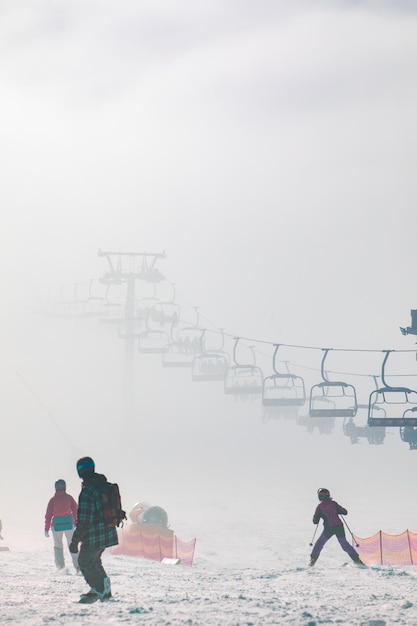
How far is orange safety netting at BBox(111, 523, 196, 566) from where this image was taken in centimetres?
1983

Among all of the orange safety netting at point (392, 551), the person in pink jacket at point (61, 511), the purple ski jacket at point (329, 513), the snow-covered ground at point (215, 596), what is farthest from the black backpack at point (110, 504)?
the orange safety netting at point (392, 551)

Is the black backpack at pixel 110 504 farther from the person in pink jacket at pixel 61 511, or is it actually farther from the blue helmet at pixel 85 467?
the person in pink jacket at pixel 61 511

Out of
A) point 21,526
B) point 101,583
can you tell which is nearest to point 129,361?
point 21,526

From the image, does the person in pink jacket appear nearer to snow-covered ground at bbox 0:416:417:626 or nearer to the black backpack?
snow-covered ground at bbox 0:416:417:626

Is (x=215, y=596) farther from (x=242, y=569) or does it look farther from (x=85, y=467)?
(x=242, y=569)

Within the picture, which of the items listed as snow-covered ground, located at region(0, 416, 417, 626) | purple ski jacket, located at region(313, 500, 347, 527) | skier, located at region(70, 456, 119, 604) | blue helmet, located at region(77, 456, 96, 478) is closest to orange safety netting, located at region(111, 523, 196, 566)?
snow-covered ground, located at region(0, 416, 417, 626)

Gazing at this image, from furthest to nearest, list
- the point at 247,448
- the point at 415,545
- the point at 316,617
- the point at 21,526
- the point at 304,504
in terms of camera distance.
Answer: the point at 247,448
the point at 304,504
the point at 21,526
the point at 415,545
the point at 316,617

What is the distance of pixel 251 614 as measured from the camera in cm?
844

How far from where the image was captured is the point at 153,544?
21.1m

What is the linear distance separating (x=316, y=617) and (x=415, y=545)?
464 inches

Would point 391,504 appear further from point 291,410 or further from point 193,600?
point 193,600

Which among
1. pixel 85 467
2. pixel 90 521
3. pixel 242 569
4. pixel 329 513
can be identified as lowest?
pixel 242 569

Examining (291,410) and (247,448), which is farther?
(247,448)

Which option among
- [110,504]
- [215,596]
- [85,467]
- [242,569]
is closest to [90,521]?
[110,504]
